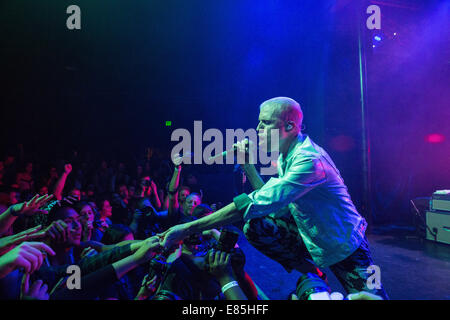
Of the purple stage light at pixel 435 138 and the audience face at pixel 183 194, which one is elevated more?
the purple stage light at pixel 435 138

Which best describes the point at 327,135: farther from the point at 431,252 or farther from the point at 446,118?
the point at 446,118

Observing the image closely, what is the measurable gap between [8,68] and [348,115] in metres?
10.7

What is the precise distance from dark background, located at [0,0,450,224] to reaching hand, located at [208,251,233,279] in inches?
217

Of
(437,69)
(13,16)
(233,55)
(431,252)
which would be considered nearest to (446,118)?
(437,69)

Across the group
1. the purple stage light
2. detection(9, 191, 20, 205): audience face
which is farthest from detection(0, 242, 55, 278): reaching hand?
the purple stage light

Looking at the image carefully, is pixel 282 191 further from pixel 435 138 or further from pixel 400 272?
pixel 435 138

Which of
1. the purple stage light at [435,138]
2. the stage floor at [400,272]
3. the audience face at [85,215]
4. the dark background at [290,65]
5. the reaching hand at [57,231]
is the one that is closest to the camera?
the reaching hand at [57,231]

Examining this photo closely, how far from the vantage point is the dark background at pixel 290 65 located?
597 centimetres

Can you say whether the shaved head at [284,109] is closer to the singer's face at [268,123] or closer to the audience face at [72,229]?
the singer's face at [268,123]

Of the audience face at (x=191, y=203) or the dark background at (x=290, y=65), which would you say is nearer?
the audience face at (x=191, y=203)

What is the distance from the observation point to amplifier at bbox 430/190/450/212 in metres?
4.84

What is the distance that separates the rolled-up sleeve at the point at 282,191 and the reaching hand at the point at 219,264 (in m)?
0.28

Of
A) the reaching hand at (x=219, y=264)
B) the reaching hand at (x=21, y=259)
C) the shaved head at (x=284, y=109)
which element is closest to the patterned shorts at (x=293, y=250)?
the reaching hand at (x=219, y=264)

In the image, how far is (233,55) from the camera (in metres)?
7.86
